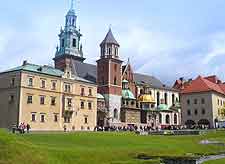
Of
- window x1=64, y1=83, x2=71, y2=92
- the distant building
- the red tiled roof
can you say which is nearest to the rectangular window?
window x1=64, y1=83, x2=71, y2=92

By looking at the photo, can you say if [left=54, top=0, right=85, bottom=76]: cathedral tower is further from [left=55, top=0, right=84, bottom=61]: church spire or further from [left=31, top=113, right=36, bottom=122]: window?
[left=31, top=113, right=36, bottom=122]: window

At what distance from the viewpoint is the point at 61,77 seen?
89000 mm

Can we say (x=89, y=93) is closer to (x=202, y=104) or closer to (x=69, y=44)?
(x=69, y=44)

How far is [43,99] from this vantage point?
277 feet

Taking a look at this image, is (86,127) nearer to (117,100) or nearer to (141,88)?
(117,100)

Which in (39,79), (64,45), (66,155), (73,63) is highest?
(64,45)

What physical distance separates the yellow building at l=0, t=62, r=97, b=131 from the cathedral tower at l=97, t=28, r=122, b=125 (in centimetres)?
1487

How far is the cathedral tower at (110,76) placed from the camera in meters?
→ 110

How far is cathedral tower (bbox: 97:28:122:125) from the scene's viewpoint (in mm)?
110062

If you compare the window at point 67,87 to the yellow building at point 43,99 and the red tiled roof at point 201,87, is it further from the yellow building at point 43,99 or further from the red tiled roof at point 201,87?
the red tiled roof at point 201,87

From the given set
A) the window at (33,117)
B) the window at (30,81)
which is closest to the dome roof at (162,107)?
the window at (33,117)

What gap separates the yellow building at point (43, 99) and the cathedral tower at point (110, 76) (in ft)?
Answer: 48.8

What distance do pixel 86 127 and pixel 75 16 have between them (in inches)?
2255

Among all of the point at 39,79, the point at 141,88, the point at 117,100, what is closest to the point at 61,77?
the point at 39,79
